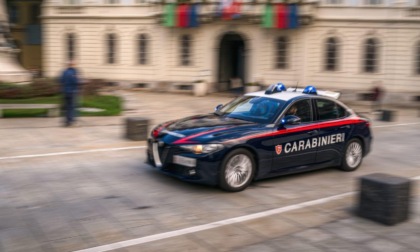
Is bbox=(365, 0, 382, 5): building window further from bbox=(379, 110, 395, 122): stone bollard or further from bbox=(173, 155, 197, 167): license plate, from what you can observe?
bbox=(173, 155, 197, 167): license plate

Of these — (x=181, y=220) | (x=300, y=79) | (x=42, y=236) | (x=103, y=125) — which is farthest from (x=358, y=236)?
(x=300, y=79)

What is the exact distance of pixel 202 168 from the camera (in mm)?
7598

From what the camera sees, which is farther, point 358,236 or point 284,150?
Result: point 284,150

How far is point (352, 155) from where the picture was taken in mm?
9852

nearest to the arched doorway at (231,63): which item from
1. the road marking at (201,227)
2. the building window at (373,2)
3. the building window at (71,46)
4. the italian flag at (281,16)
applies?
the italian flag at (281,16)

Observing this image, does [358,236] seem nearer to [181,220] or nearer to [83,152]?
[181,220]

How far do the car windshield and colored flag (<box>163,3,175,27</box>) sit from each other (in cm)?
2234

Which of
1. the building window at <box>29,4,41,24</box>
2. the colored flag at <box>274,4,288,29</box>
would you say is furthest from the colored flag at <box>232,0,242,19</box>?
the building window at <box>29,4,41,24</box>

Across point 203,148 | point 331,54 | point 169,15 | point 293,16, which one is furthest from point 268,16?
point 203,148

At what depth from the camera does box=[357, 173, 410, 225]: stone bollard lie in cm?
641

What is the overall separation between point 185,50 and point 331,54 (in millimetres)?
9056

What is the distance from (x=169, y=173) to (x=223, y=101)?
19.7 metres

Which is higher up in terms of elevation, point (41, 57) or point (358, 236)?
point (41, 57)

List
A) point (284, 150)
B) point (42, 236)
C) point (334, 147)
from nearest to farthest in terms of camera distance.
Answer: point (42, 236) → point (284, 150) → point (334, 147)
